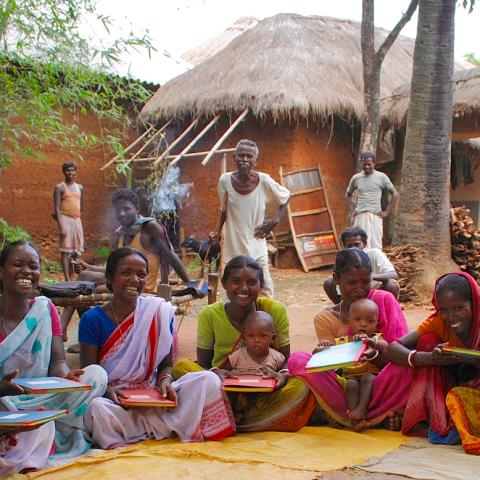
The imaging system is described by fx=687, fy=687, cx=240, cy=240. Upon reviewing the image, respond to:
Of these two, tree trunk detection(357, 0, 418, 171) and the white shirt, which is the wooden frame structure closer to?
tree trunk detection(357, 0, 418, 171)

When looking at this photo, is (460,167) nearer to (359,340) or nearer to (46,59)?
(46,59)

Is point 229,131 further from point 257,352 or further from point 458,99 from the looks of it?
point 257,352

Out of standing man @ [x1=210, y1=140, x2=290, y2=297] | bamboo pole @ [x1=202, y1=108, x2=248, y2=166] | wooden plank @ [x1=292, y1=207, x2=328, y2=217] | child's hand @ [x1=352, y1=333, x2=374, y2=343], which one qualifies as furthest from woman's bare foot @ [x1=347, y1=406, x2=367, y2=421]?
wooden plank @ [x1=292, y1=207, x2=328, y2=217]

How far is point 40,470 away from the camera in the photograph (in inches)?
108

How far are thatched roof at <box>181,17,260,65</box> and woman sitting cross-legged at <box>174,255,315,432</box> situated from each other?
14.6 meters

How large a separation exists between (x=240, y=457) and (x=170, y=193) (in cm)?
932

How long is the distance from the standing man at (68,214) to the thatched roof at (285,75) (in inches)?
98.0

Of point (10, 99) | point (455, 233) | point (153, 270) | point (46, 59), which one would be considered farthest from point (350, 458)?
point (455, 233)

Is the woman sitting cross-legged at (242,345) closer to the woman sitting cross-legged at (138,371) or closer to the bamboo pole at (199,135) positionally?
the woman sitting cross-legged at (138,371)

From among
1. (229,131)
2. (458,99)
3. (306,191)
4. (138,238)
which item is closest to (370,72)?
(458,99)

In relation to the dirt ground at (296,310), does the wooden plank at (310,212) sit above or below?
above

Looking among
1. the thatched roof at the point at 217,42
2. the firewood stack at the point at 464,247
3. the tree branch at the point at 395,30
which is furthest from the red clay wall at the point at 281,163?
the thatched roof at the point at 217,42

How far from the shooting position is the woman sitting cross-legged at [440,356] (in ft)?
9.84

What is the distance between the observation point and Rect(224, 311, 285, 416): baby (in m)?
3.42
